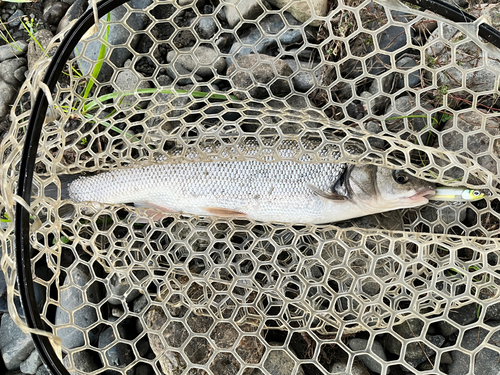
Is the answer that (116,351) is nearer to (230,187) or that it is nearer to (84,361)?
(84,361)

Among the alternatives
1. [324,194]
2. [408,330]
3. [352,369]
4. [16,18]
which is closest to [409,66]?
[324,194]

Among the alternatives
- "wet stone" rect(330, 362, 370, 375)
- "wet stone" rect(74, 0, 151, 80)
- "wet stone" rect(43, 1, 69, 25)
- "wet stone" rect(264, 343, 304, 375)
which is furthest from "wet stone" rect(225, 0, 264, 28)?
"wet stone" rect(330, 362, 370, 375)

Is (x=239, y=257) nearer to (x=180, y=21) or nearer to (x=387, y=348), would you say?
(x=387, y=348)

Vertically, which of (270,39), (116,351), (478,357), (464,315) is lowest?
(478,357)

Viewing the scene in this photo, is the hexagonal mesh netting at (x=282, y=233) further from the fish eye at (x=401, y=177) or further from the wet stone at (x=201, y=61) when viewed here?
the fish eye at (x=401, y=177)

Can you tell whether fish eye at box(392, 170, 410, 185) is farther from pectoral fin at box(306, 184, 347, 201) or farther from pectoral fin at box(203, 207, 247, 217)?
pectoral fin at box(203, 207, 247, 217)

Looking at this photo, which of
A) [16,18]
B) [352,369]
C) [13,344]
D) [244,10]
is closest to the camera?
[352,369]
